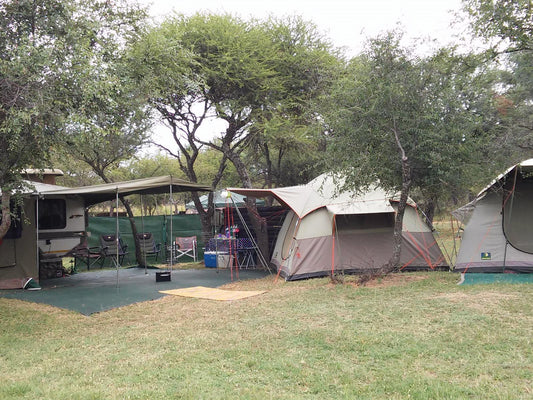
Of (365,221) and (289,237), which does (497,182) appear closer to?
(365,221)

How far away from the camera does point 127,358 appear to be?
13.7ft

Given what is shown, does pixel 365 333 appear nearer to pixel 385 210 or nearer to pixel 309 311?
pixel 309 311

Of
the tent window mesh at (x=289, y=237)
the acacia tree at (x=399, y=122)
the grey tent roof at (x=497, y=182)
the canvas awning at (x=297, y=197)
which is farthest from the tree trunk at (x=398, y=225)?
the tent window mesh at (x=289, y=237)

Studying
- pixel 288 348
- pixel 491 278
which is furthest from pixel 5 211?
pixel 491 278

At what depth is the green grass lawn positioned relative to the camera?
10.9 feet

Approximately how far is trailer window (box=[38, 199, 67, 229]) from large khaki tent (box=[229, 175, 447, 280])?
4727mm

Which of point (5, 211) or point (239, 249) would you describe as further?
point (239, 249)

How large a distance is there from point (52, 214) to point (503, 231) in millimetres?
9386

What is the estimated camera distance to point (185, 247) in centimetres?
1321

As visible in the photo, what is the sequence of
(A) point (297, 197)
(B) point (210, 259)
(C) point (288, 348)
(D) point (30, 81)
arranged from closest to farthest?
1. (C) point (288, 348)
2. (D) point (30, 81)
3. (A) point (297, 197)
4. (B) point (210, 259)

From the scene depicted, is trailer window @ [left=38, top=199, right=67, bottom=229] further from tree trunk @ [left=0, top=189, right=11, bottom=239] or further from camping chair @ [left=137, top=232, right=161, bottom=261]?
tree trunk @ [left=0, top=189, right=11, bottom=239]

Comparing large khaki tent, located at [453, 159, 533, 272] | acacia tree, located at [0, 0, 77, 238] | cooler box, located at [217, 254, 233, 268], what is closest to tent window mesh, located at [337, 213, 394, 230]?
large khaki tent, located at [453, 159, 533, 272]

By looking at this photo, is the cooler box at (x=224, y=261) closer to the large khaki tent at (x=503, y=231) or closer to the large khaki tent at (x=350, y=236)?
the large khaki tent at (x=350, y=236)

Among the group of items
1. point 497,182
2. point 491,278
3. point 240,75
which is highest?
point 240,75
